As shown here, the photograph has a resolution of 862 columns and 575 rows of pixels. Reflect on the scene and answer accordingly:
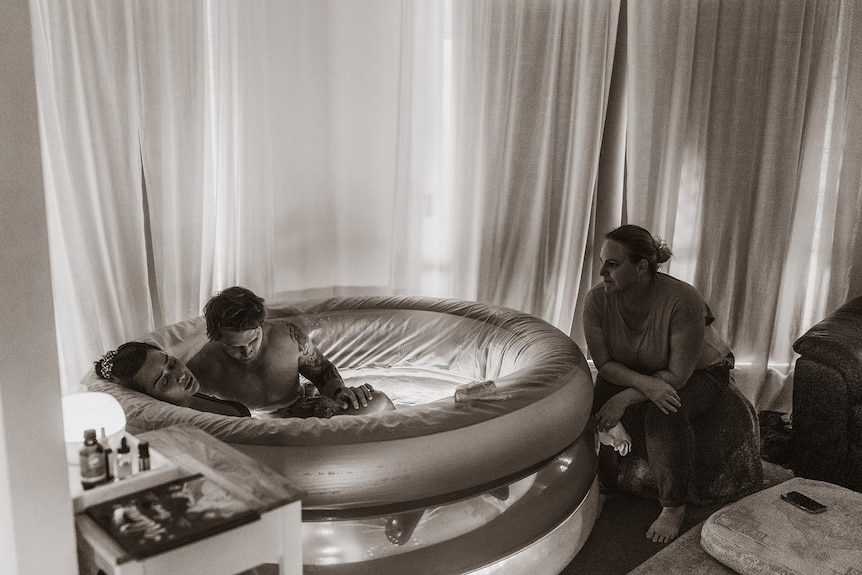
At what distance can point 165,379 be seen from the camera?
7.82 ft

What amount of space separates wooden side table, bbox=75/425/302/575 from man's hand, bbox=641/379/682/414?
5.10 ft

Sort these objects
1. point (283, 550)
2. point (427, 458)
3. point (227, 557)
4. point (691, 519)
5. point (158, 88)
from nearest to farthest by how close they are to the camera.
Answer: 1. point (227, 557)
2. point (283, 550)
3. point (427, 458)
4. point (691, 519)
5. point (158, 88)

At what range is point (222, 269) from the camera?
11.2ft

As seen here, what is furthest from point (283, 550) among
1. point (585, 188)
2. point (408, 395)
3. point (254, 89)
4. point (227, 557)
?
point (585, 188)

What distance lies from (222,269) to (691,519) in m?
2.23

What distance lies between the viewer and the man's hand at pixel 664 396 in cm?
264

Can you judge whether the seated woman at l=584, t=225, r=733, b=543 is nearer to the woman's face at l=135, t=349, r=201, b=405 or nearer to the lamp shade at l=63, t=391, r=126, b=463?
the woman's face at l=135, t=349, r=201, b=405

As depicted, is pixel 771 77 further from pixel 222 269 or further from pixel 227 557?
pixel 227 557

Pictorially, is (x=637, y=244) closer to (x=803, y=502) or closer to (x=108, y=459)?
(x=803, y=502)

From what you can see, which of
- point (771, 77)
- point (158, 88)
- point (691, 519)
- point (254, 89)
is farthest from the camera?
point (771, 77)

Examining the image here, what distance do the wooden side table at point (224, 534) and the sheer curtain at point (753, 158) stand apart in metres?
2.68

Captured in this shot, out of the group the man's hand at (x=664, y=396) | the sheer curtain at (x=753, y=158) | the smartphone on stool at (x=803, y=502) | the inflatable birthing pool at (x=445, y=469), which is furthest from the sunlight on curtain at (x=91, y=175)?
the smartphone on stool at (x=803, y=502)

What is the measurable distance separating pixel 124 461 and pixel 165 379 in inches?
35.1

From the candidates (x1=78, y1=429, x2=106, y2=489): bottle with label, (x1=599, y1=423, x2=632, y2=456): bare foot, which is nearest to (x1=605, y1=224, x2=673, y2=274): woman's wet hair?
(x1=599, y1=423, x2=632, y2=456): bare foot
